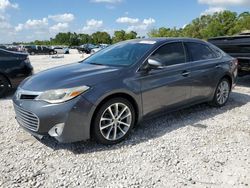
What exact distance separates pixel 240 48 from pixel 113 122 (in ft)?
17.4

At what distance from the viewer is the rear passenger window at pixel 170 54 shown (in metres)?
4.42

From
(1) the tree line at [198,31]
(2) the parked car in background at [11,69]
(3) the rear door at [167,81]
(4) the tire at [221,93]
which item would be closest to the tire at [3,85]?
(2) the parked car in background at [11,69]

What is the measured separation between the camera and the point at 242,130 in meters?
4.45

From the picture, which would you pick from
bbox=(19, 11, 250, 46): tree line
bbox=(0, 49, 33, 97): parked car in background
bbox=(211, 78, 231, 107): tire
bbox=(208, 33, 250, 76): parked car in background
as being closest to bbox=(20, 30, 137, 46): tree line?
bbox=(19, 11, 250, 46): tree line

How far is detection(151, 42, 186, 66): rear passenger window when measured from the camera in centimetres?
442

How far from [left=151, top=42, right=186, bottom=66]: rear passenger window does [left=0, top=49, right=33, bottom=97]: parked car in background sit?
413 cm

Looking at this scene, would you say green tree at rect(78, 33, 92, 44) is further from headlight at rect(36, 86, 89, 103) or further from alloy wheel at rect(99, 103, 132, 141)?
headlight at rect(36, 86, 89, 103)

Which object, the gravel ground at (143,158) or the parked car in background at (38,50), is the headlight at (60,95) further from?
the parked car in background at (38,50)

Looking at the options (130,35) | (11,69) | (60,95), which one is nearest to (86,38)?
(130,35)

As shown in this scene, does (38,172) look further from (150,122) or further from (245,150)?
(245,150)

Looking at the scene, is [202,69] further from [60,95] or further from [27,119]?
[27,119]

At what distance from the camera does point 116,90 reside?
3.73m

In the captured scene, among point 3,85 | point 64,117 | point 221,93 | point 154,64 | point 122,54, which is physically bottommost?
point 221,93

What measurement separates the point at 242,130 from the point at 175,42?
1864 mm
